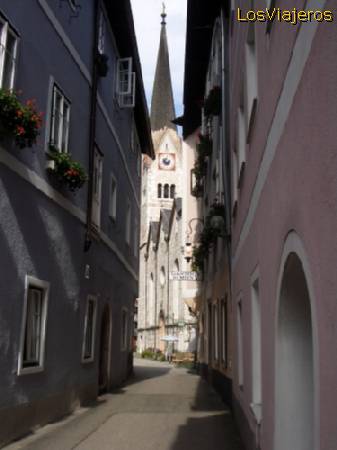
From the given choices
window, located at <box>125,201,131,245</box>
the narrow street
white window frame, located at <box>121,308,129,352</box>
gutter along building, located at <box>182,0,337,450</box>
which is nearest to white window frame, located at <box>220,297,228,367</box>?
the narrow street

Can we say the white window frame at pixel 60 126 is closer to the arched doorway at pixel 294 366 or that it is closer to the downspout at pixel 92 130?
the downspout at pixel 92 130

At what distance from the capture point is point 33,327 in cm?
Result: 860

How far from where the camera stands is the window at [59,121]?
9562mm

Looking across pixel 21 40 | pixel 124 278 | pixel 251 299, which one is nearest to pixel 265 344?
pixel 251 299

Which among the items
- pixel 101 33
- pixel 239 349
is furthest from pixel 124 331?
pixel 239 349

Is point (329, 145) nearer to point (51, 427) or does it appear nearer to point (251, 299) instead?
point (251, 299)

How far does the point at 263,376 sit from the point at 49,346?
4326mm

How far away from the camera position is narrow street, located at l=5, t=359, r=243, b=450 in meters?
7.92

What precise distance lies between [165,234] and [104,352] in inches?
1506

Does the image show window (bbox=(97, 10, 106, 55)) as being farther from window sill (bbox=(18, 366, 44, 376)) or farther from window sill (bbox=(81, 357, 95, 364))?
window sill (bbox=(18, 366, 44, 376))

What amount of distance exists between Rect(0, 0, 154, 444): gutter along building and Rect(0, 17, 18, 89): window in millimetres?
14

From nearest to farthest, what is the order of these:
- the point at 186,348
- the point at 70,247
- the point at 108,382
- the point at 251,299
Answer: the point at 251,299 → the point at 70,247 → the point at 108,382 → the point at 186,348

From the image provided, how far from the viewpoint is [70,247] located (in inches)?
412

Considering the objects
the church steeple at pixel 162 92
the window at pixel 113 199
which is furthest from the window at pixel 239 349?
the church steeple at pixel 162 92
